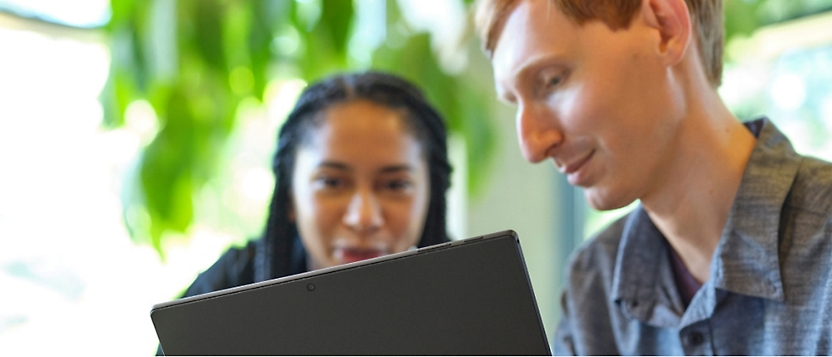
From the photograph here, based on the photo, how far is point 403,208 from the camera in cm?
110

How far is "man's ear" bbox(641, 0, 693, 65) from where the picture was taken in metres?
0.85

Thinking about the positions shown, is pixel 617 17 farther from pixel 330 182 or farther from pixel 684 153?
pixel 330 182

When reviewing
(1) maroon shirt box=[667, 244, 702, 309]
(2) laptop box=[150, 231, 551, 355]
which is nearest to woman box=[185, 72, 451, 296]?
(1) maroon shirt box=[667, 244, 702, 309]

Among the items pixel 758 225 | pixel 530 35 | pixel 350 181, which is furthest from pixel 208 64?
pixel 758 225

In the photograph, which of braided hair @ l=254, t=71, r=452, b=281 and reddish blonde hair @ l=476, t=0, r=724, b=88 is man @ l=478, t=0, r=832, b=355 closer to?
reddish blonde hair @ l=476, t=0, r=724, b=88

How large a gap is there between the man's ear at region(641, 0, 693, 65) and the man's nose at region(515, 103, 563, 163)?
13 centimetres

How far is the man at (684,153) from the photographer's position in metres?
0.83

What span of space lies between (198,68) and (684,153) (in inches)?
33.7

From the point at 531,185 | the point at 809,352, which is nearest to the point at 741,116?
the point at 531,185

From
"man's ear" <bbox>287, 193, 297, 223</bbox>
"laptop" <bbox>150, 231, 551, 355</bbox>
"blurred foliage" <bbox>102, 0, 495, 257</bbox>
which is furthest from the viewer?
"blurred foliage" <bbox>102, 0, 495, 257</bbox>

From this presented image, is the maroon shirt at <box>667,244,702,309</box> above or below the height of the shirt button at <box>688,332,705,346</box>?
above

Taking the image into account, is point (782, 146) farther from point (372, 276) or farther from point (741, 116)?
point (741, 116)

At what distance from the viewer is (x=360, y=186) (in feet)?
3.58

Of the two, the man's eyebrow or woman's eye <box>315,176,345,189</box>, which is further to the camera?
woman's eye <box>315,176,345,189</box>
